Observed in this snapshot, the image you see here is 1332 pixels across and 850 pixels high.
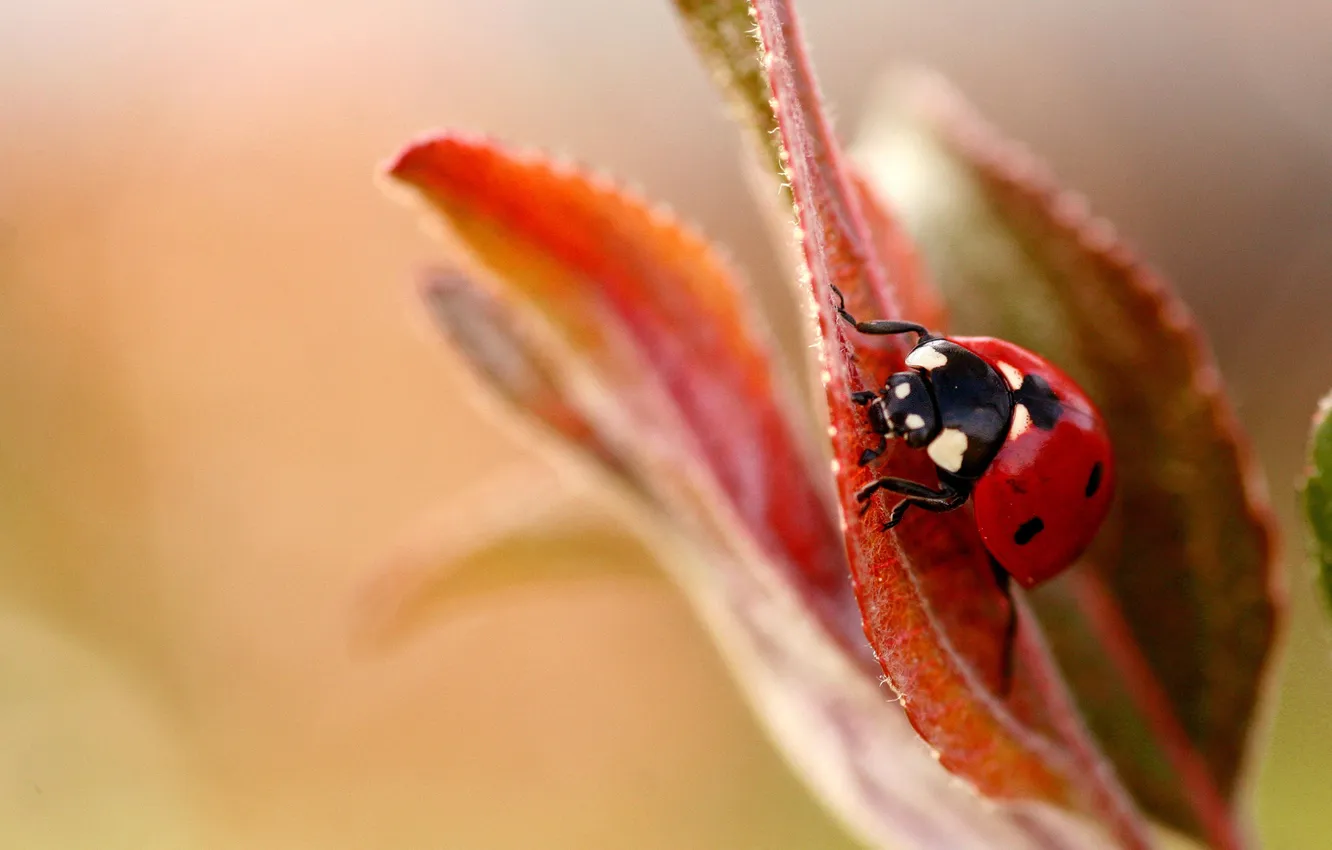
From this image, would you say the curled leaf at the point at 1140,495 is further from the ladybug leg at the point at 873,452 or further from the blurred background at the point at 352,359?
the blurred background at the point at 352,359

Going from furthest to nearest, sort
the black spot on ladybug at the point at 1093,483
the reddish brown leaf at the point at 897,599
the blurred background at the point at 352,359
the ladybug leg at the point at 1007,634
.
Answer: the blurred background at the point at 352,359, the black spot on ladybug at the point at 1093,483, the ladybug leg at the point at 1007,634, the reddish brown leaf at the point at 897,599

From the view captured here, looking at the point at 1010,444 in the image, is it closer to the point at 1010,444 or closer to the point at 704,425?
the point at 1010,444

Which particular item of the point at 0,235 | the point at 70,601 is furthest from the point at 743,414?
the point at 0,235

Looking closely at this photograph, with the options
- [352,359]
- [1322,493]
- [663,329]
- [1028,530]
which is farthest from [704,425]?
[352,359]

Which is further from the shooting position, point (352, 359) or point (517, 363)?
point (352, 359)

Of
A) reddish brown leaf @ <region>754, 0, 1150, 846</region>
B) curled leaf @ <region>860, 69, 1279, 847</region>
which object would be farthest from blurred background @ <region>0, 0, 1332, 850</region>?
reddish brown leaf @ <region>754, 0, 1150, 846</region>

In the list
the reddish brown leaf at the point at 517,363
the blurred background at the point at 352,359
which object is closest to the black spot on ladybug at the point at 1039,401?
the reddish brown leaf at the point at 517,363

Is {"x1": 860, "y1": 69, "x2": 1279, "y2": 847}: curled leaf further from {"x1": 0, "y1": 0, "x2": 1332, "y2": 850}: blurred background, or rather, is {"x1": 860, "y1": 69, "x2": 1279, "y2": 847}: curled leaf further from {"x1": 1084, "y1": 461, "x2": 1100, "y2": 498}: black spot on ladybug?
{"x1": 0, "y1": 0, "x2": 1332, "y2": 850}: blurred background
